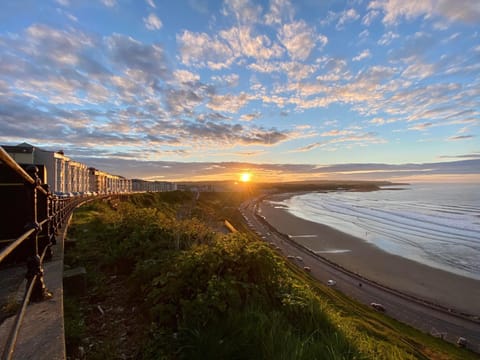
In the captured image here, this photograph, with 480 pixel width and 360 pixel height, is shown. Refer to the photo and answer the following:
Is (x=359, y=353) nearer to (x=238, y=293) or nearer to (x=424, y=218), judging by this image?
(x=238, y=293)

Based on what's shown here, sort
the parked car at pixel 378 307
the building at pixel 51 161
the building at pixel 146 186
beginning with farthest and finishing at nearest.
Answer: the building at pixel 146 186, the building at pixel 51 161, the parked car at pixel 378 307

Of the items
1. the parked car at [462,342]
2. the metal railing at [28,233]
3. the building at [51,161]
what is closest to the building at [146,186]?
the building at [51,161]

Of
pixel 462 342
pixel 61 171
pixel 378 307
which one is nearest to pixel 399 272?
pixel 378 307

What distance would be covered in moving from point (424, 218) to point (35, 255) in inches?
1684

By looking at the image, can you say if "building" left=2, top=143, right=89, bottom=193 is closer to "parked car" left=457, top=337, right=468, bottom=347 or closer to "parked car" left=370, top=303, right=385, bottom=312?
"parked car" left=370, top=303, right=385, bottom=312

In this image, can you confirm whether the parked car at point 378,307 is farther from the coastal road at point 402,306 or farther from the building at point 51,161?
the building at point 51,161

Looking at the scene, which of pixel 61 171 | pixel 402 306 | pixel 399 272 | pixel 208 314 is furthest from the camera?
pixel 61 171

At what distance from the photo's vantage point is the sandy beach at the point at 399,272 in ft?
44.5

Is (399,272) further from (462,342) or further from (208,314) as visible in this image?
(208,314)

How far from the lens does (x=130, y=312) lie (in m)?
3.70

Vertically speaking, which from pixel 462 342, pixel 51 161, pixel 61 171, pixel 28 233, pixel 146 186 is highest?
pixel 51 161

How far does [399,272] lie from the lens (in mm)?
17156

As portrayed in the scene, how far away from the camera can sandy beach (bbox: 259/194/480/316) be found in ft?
44.5

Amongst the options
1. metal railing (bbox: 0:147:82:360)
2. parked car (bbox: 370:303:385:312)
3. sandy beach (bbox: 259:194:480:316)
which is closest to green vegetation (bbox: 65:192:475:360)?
metal railing (bbox: 0:147:82:360)
